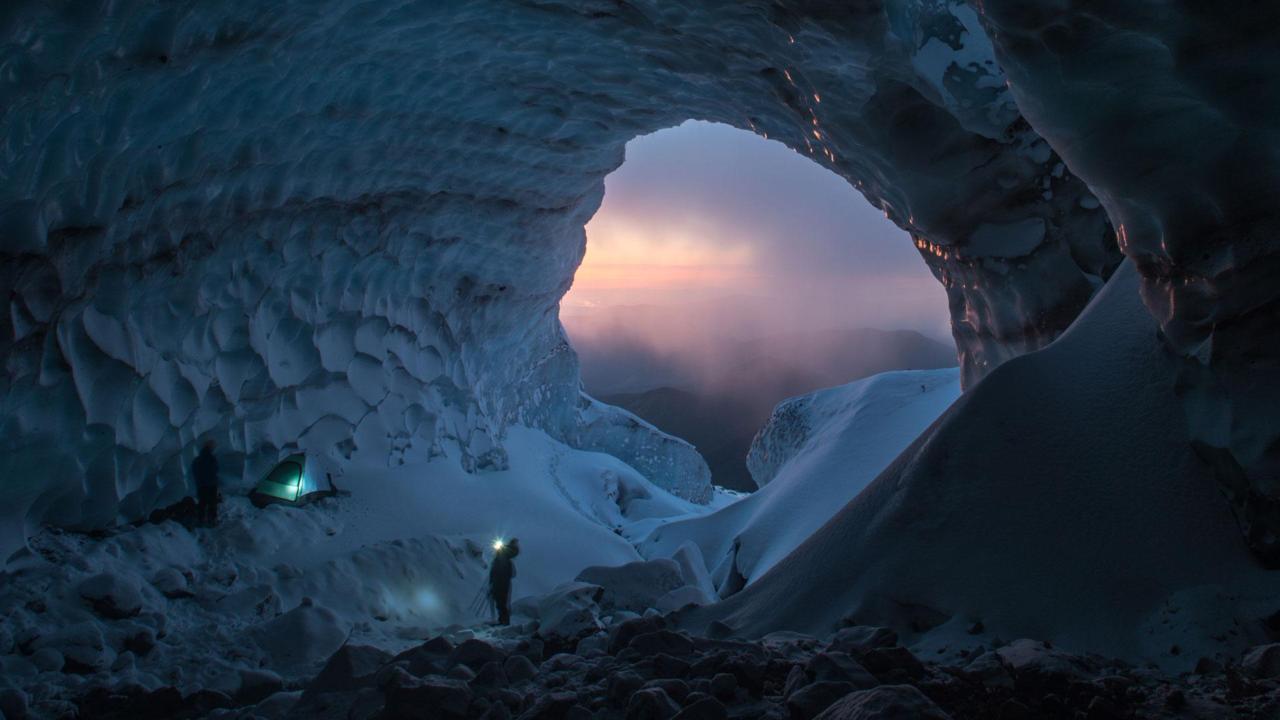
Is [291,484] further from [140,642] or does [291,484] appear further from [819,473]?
[819,473]

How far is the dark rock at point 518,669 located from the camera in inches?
106

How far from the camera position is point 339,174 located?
6035 millimetres

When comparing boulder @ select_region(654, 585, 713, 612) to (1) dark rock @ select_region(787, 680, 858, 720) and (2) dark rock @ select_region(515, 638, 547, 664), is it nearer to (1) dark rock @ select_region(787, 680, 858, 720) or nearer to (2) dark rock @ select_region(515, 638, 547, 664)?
(2) dark rock @ select_region(515, 638, 547, 664)

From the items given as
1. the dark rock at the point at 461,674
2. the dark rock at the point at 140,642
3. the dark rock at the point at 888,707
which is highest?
the dark rock at the point at 888,707

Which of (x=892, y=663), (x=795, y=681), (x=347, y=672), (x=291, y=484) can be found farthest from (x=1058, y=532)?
(x=291, y=484)

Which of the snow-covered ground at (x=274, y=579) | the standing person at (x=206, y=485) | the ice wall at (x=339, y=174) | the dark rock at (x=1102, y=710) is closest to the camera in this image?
the dark rock at (x=1102, y=710)

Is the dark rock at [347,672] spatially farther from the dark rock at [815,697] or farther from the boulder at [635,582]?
the boulder at [635,582]

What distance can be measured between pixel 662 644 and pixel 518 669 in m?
0.57

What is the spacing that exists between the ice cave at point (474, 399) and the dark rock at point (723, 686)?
2cm

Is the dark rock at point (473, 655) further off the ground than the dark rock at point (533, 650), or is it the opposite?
the dark rock at point (473, 655)

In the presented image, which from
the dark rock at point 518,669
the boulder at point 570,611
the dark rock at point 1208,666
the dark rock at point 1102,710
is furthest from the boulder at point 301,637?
the dark rock at point 1208,666

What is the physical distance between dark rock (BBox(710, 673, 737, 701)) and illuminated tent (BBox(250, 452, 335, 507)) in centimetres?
520

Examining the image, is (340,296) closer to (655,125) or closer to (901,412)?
(655,125)

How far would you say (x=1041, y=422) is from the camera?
3.13m
